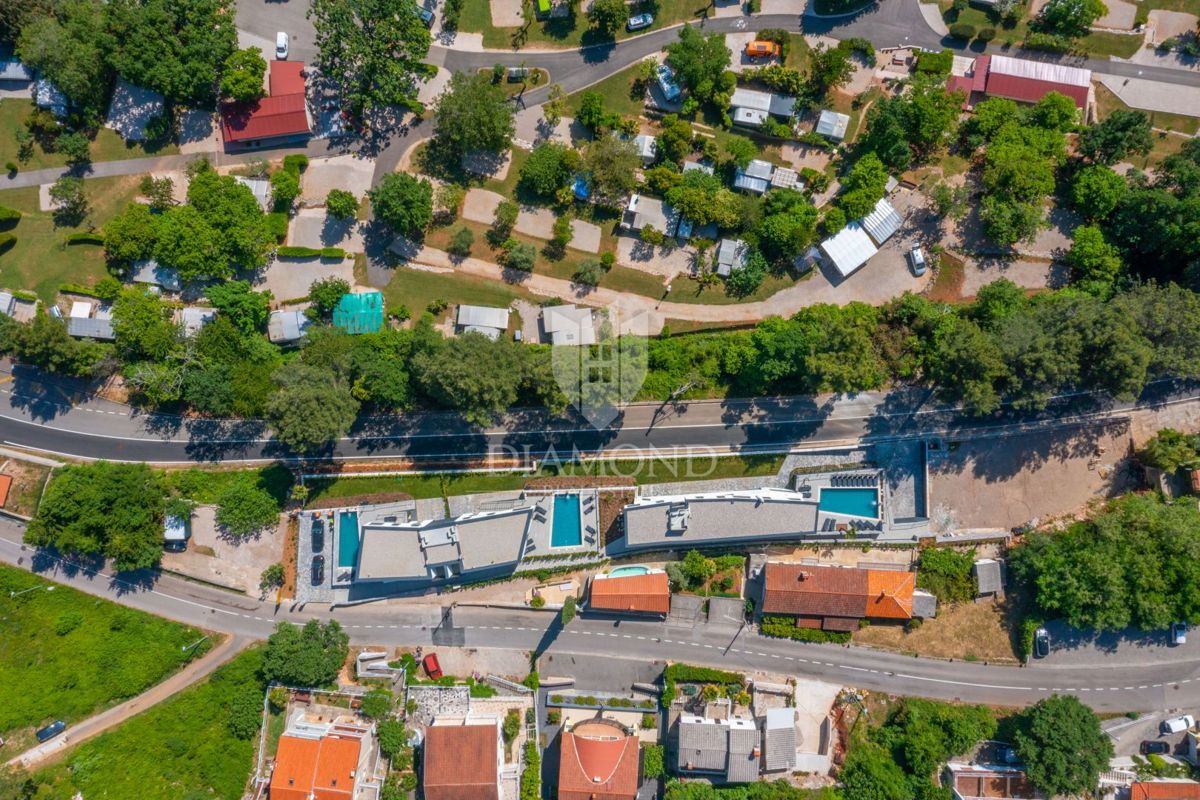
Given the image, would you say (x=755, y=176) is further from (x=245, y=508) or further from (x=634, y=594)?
(x=245, y=508)

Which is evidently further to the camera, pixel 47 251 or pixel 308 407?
pixel 47 251

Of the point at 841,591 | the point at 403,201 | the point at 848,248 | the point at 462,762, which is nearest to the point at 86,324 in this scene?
the point at 403,201

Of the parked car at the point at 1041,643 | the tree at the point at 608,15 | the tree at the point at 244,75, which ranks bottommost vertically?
Result: the parked car at the point at 1041,643

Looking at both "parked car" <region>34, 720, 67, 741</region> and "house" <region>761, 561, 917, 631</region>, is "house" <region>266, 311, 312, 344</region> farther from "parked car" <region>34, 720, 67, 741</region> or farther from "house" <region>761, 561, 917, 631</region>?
"house" <region>761, 561, 917, 631</region>

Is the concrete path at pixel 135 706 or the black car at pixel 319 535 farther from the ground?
the black car at pixel 319 535

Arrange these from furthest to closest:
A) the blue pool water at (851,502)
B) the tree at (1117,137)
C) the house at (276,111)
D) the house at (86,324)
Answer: the blue pool water at (851,502) → the house at (276,111) → the house at (86,324) → the tree at (1117,137)

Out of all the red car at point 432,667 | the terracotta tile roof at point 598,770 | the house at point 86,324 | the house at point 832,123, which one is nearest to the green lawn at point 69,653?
the red car at point 432,667

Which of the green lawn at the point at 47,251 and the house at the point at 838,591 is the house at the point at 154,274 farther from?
the house at the point at 838,591
